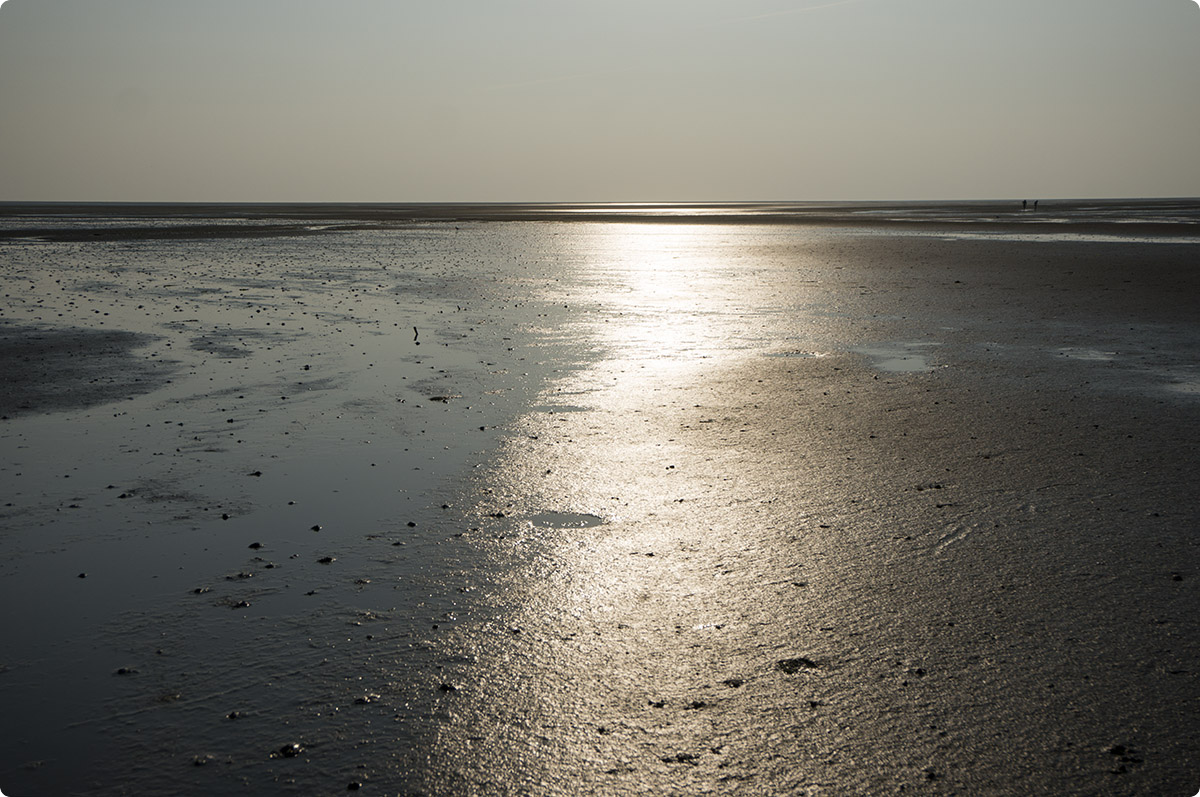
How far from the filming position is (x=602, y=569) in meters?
6.24

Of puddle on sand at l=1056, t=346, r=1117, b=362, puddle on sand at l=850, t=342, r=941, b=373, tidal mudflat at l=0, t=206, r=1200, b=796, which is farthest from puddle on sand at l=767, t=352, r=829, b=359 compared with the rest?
puddle on sand at l=1056, t=346, r=1117, b=362

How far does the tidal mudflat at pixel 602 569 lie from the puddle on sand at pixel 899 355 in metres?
0.15

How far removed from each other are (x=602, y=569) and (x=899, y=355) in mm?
9873

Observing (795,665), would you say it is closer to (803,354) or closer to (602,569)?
(602,569)

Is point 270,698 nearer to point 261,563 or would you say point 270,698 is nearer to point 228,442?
point 261,563

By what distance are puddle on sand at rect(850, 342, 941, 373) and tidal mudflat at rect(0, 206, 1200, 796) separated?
0.15m

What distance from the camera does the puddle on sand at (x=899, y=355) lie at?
1342 centimetres

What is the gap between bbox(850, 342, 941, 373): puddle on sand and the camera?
44.0 feet

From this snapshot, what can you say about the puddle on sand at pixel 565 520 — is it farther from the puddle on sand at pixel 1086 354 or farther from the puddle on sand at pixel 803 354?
the puddle on sand at pixel 1086 354

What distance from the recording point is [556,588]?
19.5 feet

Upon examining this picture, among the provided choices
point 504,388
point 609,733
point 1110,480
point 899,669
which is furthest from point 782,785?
point 504,388

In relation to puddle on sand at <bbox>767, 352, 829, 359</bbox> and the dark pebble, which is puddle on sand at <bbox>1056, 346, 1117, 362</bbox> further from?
the dark pebble

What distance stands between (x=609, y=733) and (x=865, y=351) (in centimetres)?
1183

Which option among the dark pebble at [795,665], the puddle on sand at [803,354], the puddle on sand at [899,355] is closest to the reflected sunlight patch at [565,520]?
the dark pebble at [795,665]
